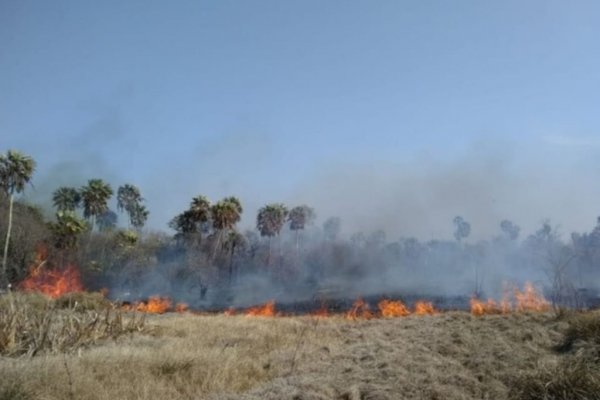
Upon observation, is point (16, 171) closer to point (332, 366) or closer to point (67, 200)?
point (67, 200)

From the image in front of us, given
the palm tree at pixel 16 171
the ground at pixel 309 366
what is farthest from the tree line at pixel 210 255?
the ground at pixel 309 366

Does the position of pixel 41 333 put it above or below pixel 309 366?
above

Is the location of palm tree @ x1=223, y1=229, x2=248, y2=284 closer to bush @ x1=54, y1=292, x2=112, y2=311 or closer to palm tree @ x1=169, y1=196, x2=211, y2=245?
palm tree @ x1=169, y1=196, x2=211, y2=245

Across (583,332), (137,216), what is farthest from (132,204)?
(583,332)

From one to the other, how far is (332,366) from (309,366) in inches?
26.6

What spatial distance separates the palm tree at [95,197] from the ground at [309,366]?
2238 inches

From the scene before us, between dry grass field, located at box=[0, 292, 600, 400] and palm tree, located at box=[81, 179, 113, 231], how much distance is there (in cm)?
5698

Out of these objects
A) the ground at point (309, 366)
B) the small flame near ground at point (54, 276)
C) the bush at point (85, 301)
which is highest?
the small flame near ground at point (54, 276)

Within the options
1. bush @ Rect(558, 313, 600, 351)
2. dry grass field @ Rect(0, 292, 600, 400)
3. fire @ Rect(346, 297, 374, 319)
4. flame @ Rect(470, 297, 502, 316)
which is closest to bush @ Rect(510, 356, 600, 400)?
dry grass field @ Rect(0, 292, 600, 400)

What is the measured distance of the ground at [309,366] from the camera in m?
10.6

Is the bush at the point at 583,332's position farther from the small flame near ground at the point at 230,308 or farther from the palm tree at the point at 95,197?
the palm tree at the point at 95,197

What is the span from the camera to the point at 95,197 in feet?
237

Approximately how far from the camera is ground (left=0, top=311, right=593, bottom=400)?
10.6 m

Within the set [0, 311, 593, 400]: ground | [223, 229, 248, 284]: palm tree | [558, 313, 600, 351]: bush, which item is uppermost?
[223, 229, 248, 284]: palm tree
